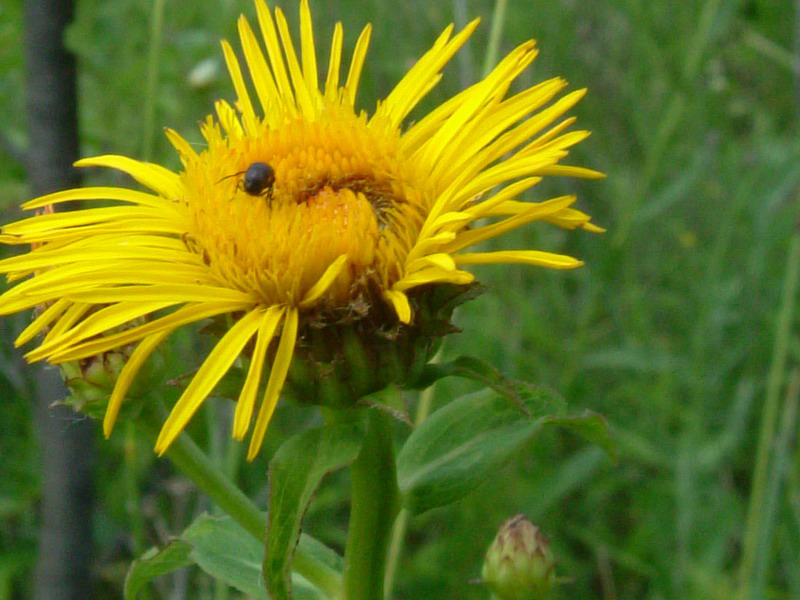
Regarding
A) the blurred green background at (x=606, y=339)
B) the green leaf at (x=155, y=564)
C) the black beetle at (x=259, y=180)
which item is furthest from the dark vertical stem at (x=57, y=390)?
the black beetle at (x=259, y=180)

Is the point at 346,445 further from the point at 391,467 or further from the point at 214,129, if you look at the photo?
the point at 214,129

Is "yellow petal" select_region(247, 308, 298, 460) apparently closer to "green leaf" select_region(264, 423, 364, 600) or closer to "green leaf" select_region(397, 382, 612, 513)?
"green leaf" select_region(264, 423, 364, 600)

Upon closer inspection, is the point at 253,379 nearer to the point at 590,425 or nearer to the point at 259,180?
the point at 259,180

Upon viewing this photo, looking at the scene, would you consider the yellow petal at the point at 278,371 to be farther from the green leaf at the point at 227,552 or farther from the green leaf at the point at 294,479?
the green leaf at the point at 227,552

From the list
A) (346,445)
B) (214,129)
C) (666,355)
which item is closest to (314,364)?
(346,445)

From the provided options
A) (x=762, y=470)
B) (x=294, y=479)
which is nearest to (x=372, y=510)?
(x=294, y=479)
